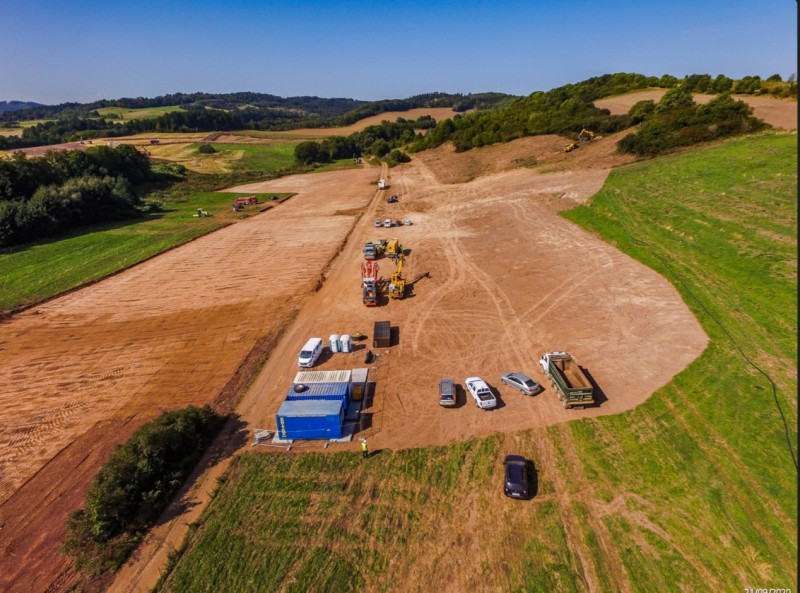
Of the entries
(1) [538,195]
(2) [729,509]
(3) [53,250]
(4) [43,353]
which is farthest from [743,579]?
(3) [53,250]

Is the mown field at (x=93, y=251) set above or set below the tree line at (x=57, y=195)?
below

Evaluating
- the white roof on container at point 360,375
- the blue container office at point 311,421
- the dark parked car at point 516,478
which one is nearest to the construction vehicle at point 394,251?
the white roof on container at point 360,375

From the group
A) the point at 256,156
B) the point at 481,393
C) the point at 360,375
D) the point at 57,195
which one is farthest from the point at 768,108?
the point at 256,156

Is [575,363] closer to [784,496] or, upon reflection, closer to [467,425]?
[467,425]

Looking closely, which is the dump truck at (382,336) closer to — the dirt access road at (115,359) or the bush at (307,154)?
the dirt access road at (115,359)

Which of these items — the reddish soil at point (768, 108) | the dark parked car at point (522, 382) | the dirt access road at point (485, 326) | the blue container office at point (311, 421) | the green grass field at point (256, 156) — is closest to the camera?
the blue container office at point (311, 421)

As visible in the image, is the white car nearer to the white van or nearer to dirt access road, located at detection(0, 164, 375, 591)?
the white van

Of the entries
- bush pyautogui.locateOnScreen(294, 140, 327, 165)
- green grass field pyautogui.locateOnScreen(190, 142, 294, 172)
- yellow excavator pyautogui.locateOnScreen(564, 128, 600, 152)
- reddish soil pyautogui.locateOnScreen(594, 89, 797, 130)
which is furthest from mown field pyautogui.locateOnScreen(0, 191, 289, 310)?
reddish soil pyautogui.locateOnScreen(594, 89, 797, 130)
